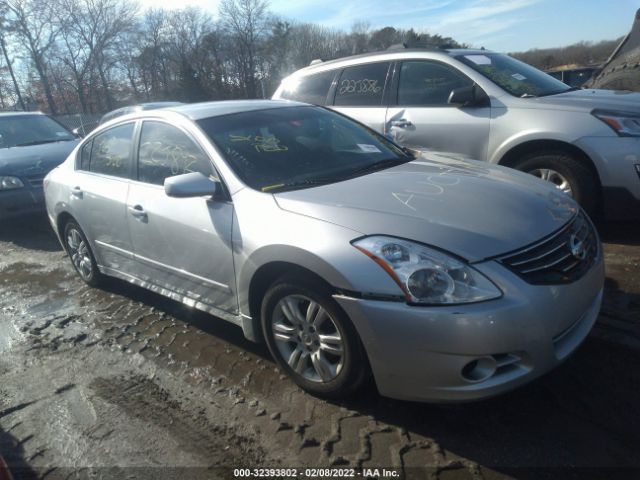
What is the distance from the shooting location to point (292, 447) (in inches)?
96.7

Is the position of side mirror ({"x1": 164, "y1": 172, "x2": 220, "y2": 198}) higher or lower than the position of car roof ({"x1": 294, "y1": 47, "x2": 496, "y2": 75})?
lower

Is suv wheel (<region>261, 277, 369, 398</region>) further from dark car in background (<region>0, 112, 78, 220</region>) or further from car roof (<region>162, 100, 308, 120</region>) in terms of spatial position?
dark car in background (<region>0, 112, 78, 220</region>)

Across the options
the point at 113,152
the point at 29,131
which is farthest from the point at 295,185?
the point at 29,131

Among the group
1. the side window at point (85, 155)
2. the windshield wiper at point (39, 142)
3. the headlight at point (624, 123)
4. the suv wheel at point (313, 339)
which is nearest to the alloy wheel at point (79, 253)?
the side window at point (85, 155)

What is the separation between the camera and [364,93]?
18.8ft

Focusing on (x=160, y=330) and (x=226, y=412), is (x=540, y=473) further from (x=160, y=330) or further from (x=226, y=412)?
(x=160, y=330)

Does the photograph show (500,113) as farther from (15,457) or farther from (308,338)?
(15,457)

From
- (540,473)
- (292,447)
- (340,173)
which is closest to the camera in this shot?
(540,473)

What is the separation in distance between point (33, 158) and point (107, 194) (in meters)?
4.16

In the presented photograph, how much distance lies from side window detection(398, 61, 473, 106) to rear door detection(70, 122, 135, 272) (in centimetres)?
288

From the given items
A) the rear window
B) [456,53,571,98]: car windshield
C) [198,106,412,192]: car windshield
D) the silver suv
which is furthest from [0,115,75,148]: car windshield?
[456,53,571,98]: car windshield

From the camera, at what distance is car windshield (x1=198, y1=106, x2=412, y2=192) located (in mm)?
3129

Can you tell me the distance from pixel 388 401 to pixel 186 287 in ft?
5.11

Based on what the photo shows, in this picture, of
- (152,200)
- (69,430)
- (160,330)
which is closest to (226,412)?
(69,430)
